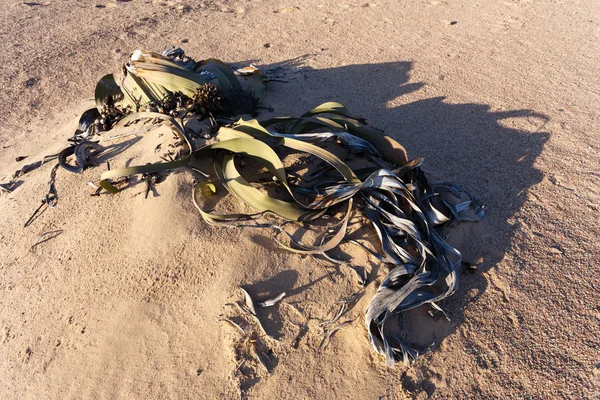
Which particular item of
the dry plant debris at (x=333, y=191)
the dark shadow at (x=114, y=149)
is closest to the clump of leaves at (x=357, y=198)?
the dry plant debris at (x=333, y=191)

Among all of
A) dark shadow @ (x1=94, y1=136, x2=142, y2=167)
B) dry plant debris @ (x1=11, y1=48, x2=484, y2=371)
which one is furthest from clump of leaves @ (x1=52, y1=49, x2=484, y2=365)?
dark shadow @ (x1=94, y1=136, x2=142, y2=167)

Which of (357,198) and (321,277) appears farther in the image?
(357,198)

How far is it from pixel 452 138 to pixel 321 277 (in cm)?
185

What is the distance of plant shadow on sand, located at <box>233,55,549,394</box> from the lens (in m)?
2.32

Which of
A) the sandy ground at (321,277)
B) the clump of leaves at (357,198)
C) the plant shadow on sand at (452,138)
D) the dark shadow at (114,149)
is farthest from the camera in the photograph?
the dark shadow at (114,149)

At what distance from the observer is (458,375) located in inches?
76.6

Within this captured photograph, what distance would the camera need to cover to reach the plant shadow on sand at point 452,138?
2.32 meters

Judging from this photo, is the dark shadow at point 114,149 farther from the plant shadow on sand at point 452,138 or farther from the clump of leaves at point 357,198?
the plant shadow on sand at point 452,138

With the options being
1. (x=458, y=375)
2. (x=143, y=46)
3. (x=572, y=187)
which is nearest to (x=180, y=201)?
(x=458, y=375)

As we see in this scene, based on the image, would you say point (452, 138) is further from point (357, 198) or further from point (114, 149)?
point (114, 149)

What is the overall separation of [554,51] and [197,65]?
377cm

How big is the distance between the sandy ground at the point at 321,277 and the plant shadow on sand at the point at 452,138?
0.05ft

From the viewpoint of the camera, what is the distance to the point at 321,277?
2145 millimetres

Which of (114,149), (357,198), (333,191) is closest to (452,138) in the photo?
(357,198)
